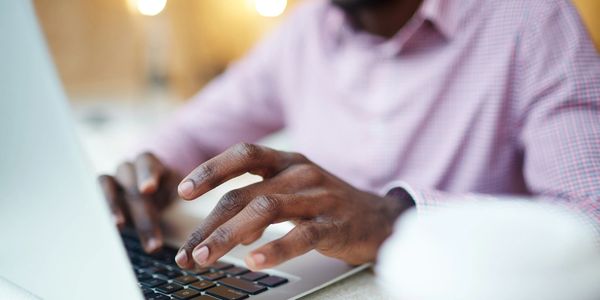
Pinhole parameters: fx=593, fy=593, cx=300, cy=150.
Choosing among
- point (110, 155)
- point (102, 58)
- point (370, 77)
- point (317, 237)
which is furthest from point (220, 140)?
point (102, 58)

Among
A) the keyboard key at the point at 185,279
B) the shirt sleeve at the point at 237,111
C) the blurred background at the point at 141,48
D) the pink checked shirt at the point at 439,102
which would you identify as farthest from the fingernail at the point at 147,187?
the blurred background at the point at 141,48

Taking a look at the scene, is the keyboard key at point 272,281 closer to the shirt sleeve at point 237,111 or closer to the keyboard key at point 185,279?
the keyboard key at point 185,279

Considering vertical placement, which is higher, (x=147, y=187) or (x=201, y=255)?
(x=147, y=187)

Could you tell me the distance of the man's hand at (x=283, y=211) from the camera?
0.44 m

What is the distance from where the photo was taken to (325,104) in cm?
95

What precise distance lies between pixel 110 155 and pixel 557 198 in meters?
0.85

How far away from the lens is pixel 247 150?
19.6 inches

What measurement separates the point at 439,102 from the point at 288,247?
0.43 m

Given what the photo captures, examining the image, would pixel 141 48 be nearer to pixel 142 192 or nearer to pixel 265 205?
pixel 142 192

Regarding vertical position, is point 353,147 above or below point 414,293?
above

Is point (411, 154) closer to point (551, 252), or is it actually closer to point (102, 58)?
point (551, 252)

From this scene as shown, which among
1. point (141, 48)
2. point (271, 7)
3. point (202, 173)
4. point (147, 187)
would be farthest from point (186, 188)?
point (141, 48)

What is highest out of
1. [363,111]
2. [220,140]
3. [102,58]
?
[102,58]

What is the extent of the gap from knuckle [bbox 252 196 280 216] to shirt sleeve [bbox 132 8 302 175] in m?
0.63
